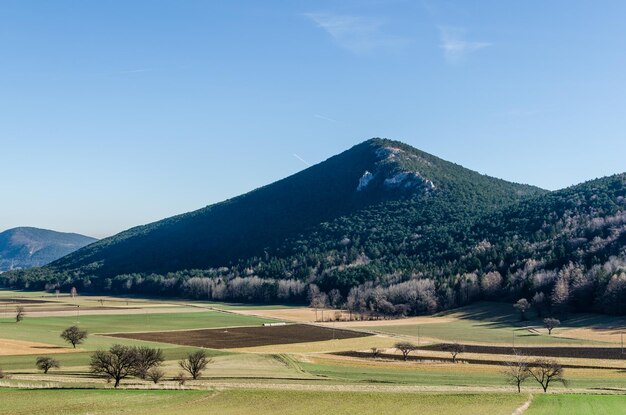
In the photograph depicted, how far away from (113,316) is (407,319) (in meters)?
78.0

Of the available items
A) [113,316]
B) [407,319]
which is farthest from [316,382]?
[113,316]

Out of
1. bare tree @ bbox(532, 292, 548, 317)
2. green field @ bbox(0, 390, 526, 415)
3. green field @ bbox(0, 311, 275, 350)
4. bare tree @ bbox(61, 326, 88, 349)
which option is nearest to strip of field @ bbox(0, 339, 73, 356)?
bare tree @ bbox(61, 326, 88, 349)

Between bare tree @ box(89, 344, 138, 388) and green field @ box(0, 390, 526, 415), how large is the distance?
8984 millimetres

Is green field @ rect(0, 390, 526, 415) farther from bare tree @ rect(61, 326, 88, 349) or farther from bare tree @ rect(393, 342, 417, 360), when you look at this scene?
bare tree @ rect(61, 326, 88, 349)

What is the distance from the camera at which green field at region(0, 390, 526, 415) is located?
50781 mm

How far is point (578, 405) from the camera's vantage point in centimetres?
5444

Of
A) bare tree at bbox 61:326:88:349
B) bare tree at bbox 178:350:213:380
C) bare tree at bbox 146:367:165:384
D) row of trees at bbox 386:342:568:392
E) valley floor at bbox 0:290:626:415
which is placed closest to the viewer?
valley floor at bbox 0:290:626:415

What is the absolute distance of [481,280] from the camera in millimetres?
179625

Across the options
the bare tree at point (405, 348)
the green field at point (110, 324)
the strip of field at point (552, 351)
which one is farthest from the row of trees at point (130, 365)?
the strip of field at point (552, 351)

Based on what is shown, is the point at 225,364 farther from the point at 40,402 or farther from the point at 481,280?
the point at 481,280

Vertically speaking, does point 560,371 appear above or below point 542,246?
below

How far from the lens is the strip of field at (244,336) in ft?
365

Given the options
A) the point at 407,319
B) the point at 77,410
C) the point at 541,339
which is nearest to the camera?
the point at 77,410

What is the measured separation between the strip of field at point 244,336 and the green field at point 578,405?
59.9m
